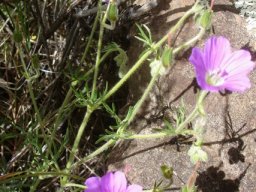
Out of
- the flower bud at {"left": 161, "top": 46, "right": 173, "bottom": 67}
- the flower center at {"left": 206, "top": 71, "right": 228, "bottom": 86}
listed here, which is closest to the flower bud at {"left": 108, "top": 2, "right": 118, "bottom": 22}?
the flower bud at {"left": 161, "top": 46, "right": 173, "bottom": 67}

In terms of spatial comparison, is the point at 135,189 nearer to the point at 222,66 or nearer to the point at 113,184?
the point at 113,184

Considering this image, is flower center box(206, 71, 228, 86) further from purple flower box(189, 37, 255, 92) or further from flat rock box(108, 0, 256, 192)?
flat rock box(108, 0, 256, 192)

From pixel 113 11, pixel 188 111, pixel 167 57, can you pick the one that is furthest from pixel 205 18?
pixel 188 111

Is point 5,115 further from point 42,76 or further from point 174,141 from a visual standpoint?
point 174,141

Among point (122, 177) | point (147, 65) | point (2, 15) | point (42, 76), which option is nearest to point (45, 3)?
point (2, 15)

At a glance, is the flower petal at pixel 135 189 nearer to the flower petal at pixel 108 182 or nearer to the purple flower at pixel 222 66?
the flower petal at pixel 108 182

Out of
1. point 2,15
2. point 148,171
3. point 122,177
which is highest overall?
point 2,15

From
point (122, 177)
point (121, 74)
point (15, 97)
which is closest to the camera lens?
point (122, 177)

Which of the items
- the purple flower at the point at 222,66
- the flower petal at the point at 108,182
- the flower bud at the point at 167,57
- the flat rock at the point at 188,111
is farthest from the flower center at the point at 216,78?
the flower petal at the point at 108,182
